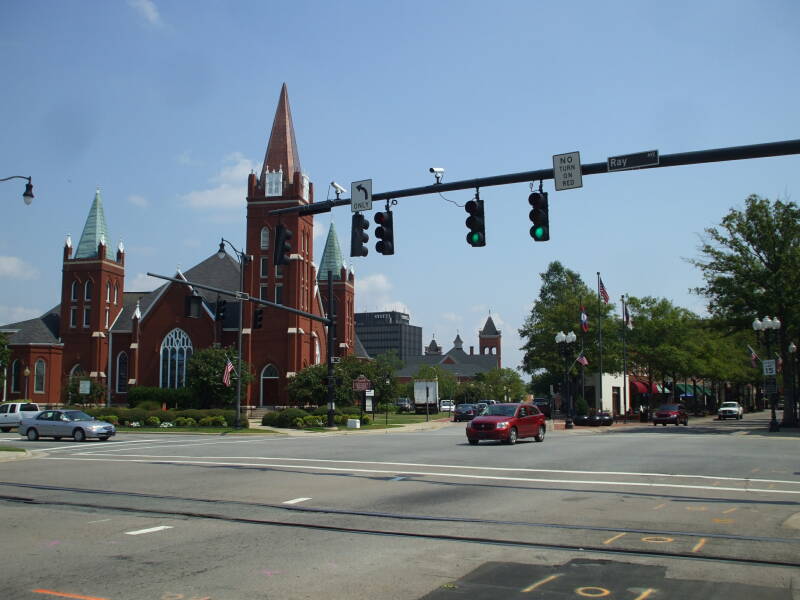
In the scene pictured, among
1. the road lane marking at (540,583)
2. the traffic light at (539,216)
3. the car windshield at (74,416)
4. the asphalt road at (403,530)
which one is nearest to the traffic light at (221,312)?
the car windshield at (74,416)

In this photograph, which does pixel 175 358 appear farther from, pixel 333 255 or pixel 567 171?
pixel 567 171

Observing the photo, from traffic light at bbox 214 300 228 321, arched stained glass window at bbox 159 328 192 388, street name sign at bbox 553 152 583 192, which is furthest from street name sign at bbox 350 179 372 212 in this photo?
arched stained glass window at bbox 159 328 192 388

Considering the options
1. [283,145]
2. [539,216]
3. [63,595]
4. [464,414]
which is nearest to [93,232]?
[283,145]

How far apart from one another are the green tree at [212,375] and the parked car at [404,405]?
111 feet

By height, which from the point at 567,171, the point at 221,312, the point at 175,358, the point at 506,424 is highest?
the point at 567,171

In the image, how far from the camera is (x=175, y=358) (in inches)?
2697

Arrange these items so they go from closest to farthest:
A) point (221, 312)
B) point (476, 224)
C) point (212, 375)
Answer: point (476, 224), point (221, 312), point (212, 375)

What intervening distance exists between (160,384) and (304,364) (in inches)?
565

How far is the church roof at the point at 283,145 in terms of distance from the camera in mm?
67875

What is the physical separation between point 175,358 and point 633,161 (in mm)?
60839

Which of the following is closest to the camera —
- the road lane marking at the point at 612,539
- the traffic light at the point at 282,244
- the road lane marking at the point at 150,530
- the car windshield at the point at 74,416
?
the road lane marking at the point at 612,539

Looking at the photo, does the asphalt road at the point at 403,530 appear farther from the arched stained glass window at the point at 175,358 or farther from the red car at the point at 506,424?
the arched stained glass window at the point at 175,358

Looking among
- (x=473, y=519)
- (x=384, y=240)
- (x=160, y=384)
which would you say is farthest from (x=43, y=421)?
(x=160, y=384)

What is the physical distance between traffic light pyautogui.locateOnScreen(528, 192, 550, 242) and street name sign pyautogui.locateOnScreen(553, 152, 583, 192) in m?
0.65
